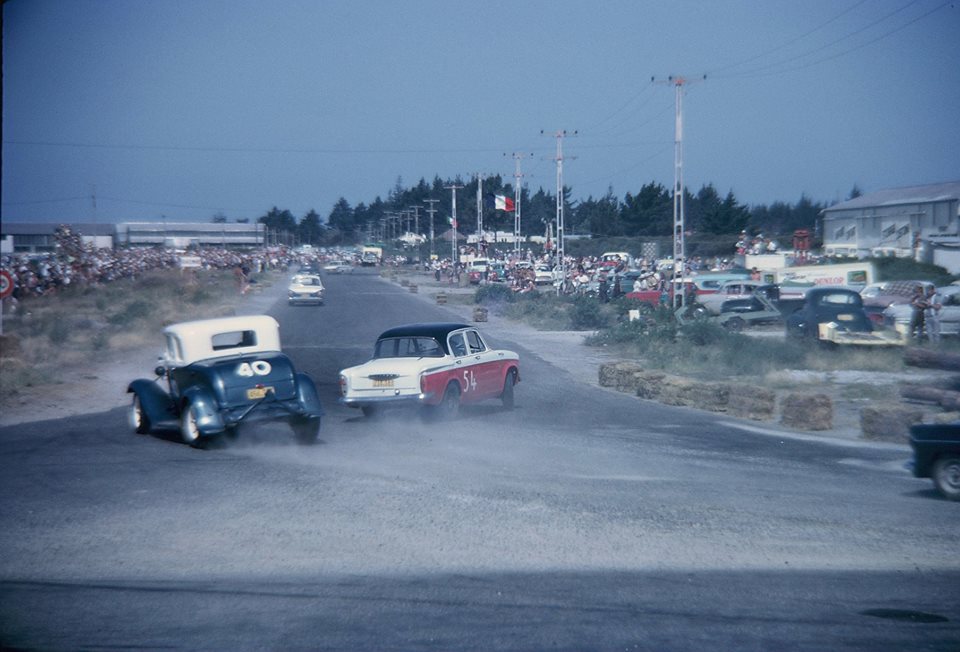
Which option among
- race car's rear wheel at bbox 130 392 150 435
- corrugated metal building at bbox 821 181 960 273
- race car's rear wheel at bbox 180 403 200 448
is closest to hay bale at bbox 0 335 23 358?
race car's rear wheel at bbox 130 392 150 435

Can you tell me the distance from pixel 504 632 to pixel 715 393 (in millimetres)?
12510

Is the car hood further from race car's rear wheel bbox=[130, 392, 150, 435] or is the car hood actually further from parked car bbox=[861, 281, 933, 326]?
parked car bbox=[861, 281, 933, 326]

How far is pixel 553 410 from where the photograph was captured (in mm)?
18250

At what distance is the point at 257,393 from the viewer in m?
13.8

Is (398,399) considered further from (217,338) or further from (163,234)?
(163,234)

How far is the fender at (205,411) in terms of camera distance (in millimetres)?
13383

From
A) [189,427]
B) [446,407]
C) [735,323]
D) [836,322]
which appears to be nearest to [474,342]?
[446,407]

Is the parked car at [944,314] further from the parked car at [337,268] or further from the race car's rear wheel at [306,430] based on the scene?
the parked car at [337,268]

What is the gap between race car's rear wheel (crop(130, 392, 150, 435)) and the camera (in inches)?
589

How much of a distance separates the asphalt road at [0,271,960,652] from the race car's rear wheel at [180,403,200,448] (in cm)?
26

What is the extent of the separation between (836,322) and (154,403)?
20.0 m

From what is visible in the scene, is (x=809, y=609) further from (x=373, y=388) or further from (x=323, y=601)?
(x=373, y=388)

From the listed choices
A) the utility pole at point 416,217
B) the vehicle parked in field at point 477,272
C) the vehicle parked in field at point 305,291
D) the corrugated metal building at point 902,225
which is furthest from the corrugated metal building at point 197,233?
the corrugated metal building at point 902,225

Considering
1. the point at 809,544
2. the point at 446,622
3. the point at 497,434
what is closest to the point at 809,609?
the point at 809,544
